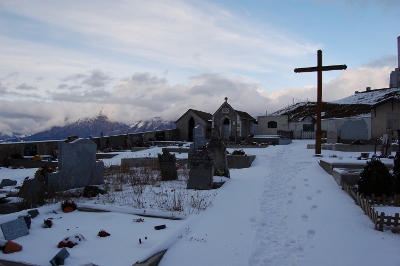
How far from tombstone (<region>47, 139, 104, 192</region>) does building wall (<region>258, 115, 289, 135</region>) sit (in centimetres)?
3146

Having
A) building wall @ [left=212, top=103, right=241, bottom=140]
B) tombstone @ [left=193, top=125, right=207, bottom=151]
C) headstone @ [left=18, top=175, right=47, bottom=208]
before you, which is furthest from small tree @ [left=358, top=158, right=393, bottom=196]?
building wall @ [left=212, top=103, right=241, bottom=140]

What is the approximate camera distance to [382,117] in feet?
90.0

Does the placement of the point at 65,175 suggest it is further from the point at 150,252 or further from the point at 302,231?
the point at 302,231

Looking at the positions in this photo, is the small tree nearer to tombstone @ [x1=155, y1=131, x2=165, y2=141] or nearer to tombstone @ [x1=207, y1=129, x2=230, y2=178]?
tombstone @ [x1=207, y1=129, x2=230, y2=178]

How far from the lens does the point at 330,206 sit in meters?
7.69

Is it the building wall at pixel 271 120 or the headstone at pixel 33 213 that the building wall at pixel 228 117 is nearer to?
the building wall at pixel 271 120

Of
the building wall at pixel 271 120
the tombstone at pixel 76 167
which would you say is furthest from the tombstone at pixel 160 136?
the tombstone at pixel 76 167

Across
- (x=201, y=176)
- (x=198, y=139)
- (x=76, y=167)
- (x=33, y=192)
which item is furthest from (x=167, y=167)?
(x=198, y=139)

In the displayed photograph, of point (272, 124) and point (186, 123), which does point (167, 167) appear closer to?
point (186, 123)

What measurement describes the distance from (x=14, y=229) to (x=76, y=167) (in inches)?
189

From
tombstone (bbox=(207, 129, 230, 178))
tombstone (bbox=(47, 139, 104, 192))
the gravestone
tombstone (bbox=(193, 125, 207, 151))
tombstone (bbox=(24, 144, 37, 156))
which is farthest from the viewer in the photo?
the gravestone

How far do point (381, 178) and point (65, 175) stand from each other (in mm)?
8503

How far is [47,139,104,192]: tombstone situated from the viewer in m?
9.36

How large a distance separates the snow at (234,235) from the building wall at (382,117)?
2203cm
